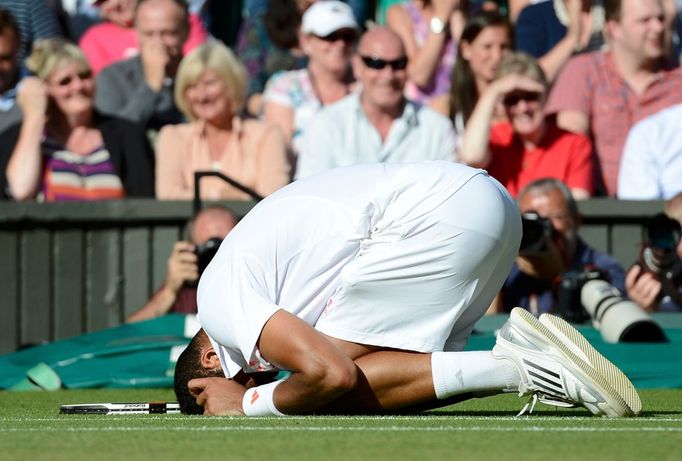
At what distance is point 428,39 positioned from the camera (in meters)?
11.0

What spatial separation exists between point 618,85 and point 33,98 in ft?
13.2

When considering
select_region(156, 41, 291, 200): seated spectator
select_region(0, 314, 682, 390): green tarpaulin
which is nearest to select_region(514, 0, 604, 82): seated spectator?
select_region(156, 41, 291, 200): seated spectator

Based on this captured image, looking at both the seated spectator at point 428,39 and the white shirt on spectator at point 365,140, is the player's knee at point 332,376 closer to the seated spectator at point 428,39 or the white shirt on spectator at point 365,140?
the white shirt on spectator at point 365,140

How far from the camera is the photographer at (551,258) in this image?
891 centimetres

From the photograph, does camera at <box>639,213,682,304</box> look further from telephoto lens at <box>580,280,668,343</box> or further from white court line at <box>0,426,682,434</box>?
white court line at <box>0,426,682,434</box>

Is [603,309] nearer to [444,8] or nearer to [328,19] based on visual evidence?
[328,19]

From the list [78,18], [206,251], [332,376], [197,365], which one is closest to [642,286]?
[206,251]

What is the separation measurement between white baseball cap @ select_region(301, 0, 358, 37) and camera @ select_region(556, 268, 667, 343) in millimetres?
2822

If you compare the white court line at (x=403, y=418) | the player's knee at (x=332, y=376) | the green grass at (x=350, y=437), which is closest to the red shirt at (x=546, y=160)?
the green grass at (x=350, y=437)

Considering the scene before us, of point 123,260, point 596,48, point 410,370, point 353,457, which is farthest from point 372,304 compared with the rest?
point 596,48

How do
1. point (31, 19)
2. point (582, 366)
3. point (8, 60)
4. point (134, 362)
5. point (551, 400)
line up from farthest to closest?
point (31, 19), point (8, 60), point (134, 362), point (551, 400), point (582, 366)

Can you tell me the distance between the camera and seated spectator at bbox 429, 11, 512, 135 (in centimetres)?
1056

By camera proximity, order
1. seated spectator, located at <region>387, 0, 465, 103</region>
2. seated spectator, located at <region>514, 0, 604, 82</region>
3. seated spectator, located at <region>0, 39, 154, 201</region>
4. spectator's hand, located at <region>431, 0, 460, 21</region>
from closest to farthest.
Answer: seated spectator, located at <region>0, 39, 154, 201</region> < seated spectator, located at <region>387, 0, 465, 103</region> < spectator's hand, located at <region>431, 0, 460, 21</region> < seated spectator, located at <region>514, 0, 604, 82</region>

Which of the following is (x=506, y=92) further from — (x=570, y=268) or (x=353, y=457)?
(x=353, y=457)
